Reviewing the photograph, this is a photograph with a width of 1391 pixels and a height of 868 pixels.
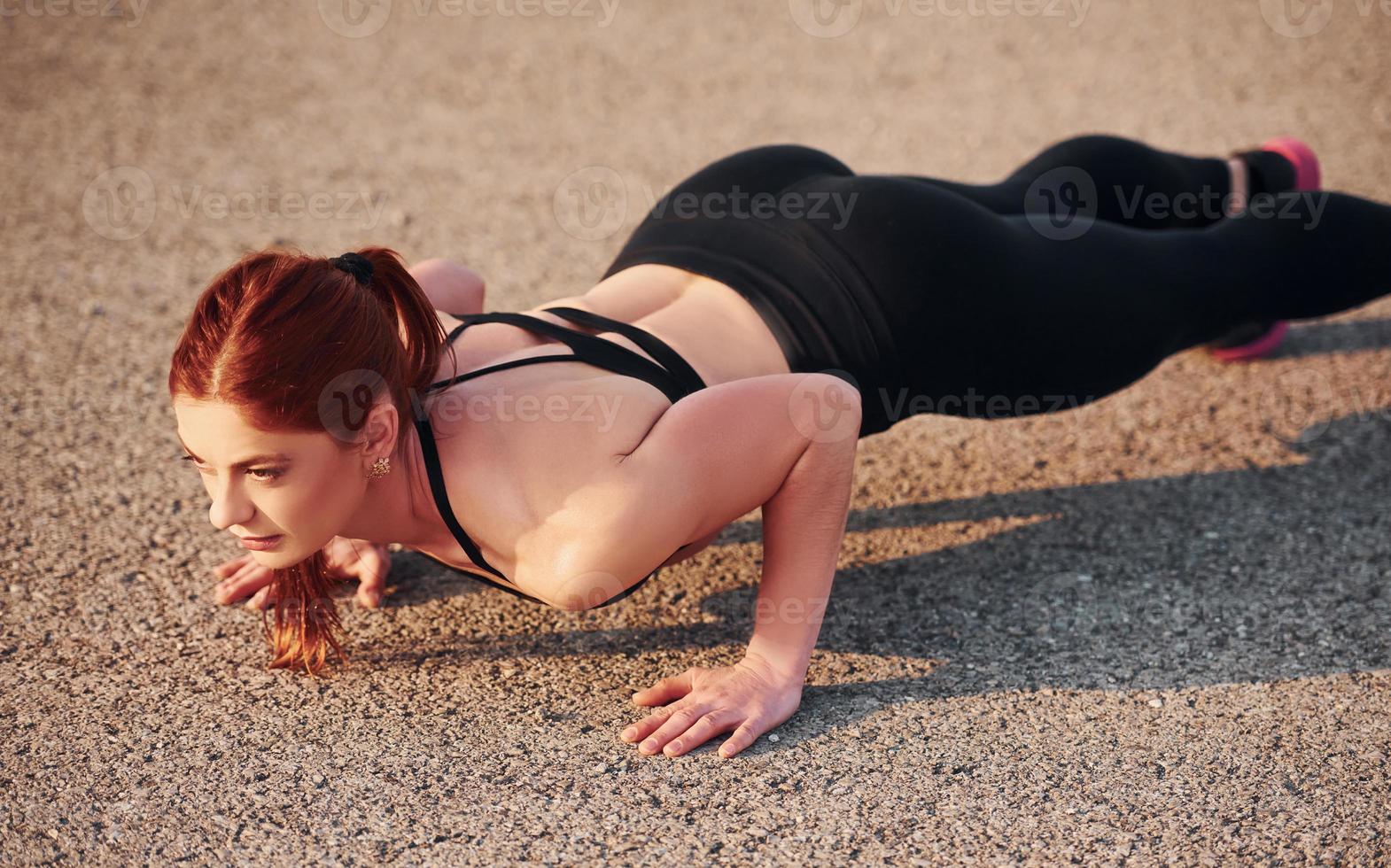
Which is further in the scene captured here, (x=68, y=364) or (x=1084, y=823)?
(x=68, y=364)

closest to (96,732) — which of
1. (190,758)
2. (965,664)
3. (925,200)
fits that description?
(190,758)

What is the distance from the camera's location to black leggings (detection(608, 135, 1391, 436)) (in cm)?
216

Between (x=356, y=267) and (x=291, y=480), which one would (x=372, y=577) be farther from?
(x=356, y=267)

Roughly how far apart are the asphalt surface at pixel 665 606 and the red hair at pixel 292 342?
1.95 ft

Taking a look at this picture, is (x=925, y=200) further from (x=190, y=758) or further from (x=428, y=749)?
(x=190, y=758)

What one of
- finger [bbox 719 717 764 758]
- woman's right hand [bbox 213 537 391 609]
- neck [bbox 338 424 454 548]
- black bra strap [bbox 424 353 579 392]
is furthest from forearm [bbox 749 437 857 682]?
woman's right hand [bbox 213 537 391 609]

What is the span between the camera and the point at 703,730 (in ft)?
6.20

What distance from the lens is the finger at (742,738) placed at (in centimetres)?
188

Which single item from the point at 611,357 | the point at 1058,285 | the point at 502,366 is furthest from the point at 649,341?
the point at 1058,285

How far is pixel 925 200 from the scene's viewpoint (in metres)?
2.23

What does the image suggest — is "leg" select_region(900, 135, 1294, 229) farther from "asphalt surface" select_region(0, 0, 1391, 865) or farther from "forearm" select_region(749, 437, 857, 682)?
"forearm" select_region(749, 437, 857, 682)

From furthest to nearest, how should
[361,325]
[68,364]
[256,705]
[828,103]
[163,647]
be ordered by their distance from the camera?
[828,103], [68,364], [163,647], [256,705], [361,325]

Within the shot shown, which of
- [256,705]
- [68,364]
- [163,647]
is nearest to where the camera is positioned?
[256,705]

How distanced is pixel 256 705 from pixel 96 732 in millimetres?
244
